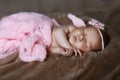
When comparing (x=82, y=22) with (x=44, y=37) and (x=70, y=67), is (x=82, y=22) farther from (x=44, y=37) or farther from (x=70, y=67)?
(x=70, y=67)

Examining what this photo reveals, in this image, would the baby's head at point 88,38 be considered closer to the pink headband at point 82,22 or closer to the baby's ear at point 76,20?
the pink headband at point 82,22

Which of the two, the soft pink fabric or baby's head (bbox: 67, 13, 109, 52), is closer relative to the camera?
the soft pink fabric

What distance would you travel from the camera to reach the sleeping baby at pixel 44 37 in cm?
163

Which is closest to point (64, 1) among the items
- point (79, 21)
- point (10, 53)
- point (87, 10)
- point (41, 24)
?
point (87, 10)

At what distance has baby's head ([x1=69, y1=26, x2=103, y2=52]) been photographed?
1.70 m

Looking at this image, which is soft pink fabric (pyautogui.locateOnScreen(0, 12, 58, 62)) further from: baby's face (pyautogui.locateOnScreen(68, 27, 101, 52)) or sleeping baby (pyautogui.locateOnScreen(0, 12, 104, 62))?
baby's face (pyautogui.locateOnScreen(68, 27, 101, 52))

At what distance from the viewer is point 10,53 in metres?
1.63

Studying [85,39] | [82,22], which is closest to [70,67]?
[85,39]

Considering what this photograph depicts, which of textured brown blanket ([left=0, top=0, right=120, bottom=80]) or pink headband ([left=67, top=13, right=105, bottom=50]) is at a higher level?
pink headband ([left=67, top=13, right=105, bottom=50])

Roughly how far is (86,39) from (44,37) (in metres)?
0.22

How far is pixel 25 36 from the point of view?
169cm

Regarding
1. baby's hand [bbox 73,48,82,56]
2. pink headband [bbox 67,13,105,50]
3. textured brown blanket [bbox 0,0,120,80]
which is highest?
pink headband [bbox 67,13,105,50]

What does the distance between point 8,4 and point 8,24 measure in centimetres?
44

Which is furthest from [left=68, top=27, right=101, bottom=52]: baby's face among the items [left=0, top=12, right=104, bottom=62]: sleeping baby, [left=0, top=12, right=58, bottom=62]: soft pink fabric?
[left=0, top=12, right=58, bottom=62]: soft pink fabric
